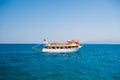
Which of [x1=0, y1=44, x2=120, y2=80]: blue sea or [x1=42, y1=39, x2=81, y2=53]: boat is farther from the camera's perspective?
[x1=42, y1=39, x2=81, y2=53]: boat

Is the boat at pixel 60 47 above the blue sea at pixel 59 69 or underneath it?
above

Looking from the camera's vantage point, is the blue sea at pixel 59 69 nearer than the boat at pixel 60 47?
Yes

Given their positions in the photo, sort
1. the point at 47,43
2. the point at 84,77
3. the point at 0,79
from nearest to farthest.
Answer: the point at 0,79
the point at 84,77
the point at 47,43

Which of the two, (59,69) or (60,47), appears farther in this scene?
(60,47)

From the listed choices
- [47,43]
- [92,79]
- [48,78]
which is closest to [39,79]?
[48,78]

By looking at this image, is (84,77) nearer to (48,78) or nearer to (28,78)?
(48,78)

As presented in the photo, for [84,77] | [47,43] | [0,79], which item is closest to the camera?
[0,79]

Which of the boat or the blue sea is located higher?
the boat

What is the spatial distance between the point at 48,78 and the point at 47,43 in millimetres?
40497

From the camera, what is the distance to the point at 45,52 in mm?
69062

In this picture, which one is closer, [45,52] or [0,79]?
[0,79]

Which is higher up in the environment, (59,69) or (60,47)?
(60,47)

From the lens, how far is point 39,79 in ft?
81.8

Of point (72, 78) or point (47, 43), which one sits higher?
point (47, 43)
